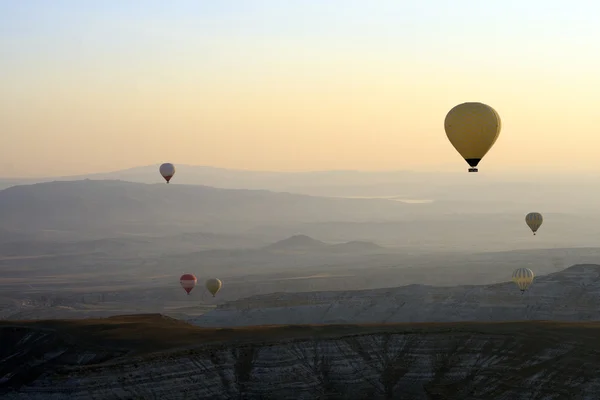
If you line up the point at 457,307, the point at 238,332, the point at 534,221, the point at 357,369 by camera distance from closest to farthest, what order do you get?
1. the point at 357,369
2. the point at 238,332
3. the point at 457,307
4. the point at 534,221

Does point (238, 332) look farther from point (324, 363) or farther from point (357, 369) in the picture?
point (357, 369)

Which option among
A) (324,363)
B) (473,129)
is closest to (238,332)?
(324,363)

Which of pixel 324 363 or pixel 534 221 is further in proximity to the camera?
pixel 534 221

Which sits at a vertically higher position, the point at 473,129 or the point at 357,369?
the point at 473,129

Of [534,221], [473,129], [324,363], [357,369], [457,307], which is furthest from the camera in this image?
[534,221]

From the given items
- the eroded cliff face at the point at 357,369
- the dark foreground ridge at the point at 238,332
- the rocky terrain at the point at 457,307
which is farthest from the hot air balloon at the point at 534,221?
the eroded cliff face at the point at 357,369

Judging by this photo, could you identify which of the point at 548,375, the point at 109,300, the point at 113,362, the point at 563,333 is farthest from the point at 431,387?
the point at 109,300
